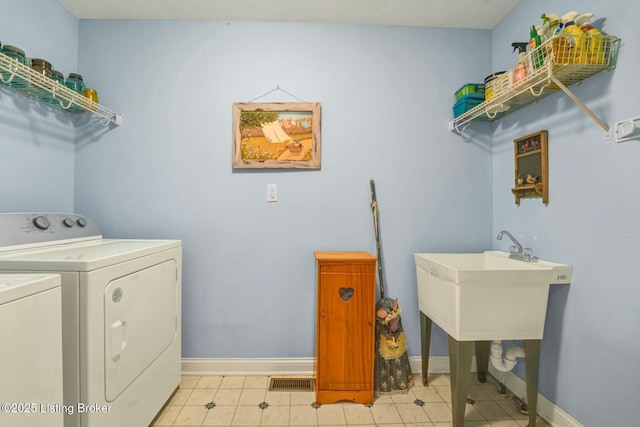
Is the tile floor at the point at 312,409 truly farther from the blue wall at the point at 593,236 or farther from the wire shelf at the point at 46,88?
the wire shelf at the point at 46,88

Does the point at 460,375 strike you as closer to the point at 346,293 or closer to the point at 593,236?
the point at 346,293

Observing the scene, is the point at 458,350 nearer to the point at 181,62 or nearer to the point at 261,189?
the point at 261,189

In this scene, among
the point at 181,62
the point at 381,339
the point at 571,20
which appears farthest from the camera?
the point at 181,62

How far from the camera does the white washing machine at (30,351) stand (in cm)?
78

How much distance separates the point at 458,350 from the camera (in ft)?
4.74

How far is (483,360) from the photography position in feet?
6.50

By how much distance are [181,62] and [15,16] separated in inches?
32.2

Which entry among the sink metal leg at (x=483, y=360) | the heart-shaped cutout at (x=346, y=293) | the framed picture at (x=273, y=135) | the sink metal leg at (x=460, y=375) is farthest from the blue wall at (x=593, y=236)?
the framed picture at (x=273, y=135)

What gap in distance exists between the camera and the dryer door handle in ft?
3.95

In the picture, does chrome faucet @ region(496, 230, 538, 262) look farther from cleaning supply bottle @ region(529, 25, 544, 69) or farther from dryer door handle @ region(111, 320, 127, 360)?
dryer door handle @ region(111, 320, 127, 360)

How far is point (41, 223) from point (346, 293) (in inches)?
63.2

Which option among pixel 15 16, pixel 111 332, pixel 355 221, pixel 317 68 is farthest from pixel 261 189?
pixel 15 16

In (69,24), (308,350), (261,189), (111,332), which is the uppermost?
(69,24)

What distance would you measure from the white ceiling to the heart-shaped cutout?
1.77 metres
